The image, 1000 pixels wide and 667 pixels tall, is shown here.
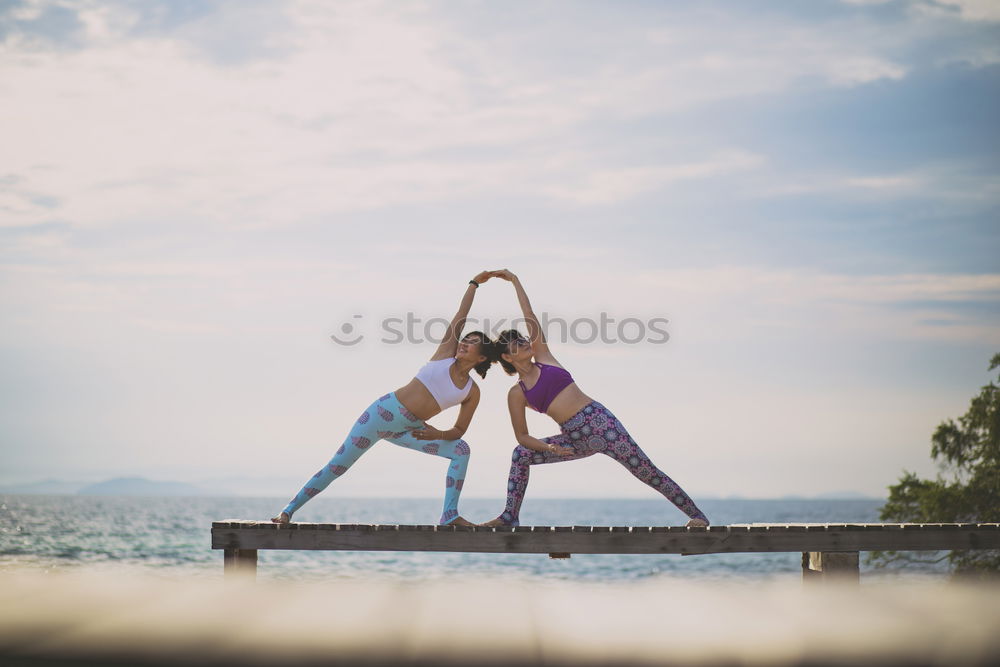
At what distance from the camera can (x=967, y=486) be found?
20.9 m

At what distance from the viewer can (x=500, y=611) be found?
8.20 m

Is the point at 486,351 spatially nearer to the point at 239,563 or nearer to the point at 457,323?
the point at 457,323

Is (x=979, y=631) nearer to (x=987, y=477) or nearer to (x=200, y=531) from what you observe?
(x=987, y=477)

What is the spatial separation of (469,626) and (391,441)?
2.28 m

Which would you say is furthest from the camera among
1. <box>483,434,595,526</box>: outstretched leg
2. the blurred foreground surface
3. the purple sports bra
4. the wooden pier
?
<box>483,434,595,526</box>: outstretched leg

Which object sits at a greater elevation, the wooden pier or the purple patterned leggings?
the purple patterned leggings

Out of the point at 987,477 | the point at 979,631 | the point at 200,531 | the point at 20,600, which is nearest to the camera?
the point at 979,631

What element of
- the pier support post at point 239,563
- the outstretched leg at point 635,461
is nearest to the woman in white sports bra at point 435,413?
the pier support post at point 239,563

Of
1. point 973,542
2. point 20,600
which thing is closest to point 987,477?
point 973,542

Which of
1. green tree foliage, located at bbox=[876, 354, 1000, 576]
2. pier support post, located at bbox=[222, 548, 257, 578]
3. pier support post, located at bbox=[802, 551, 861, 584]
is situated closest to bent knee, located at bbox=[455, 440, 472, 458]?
pier support post, located at bbox=[222, 548, 257, 578]

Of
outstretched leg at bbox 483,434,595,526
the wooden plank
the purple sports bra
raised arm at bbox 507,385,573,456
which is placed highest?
the purple sports bra

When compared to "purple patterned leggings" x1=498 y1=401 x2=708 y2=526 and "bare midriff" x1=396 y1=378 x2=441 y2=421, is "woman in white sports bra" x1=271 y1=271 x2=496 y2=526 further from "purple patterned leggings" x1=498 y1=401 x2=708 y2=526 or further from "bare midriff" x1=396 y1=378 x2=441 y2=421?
"purple patterned leggings" x1=498 y1=401 x2=708 y2=526

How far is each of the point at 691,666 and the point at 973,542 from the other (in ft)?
14.1

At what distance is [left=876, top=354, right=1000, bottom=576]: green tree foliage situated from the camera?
20.7 meters
